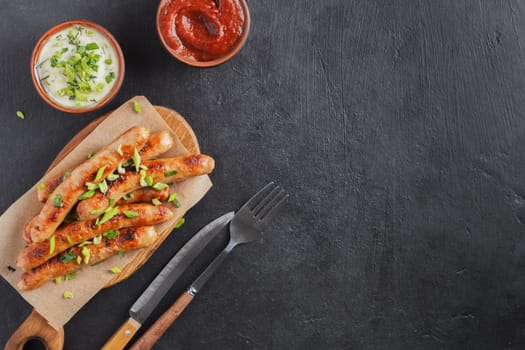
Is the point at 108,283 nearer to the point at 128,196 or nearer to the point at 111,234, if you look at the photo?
the point at 111,234

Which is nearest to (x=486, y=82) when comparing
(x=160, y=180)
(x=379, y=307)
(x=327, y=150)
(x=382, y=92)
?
(x=382, y=92)

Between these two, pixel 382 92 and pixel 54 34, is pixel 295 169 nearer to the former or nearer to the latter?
pixel 382 92

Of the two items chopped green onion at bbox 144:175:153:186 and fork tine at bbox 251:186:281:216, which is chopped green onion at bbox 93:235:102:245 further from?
fork tine at bbox 251:186:281:216

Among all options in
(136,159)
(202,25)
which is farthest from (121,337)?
(202,25)

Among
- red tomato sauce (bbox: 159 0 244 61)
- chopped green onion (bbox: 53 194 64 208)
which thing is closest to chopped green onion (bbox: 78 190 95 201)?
chopped green onion (bbox: 53 194 64 208)

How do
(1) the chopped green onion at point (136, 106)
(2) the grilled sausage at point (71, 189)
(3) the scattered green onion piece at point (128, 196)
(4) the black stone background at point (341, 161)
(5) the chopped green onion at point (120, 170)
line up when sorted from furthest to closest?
(4) the black stone background at point (341, 161)
(1) the chopped green onion at point (136, 106)
(3) the scattered green onion piece at point (128, 196)
(5) the chopped green onion at point (120, 170)
(2) the grilled sausage at point (71, 189)

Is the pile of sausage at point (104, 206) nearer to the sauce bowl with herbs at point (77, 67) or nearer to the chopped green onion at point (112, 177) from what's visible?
the chopped green onion at point (112, 177)

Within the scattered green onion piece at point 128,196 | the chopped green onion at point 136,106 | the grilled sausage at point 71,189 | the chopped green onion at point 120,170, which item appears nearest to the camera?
the grilled sausage at point 71,189

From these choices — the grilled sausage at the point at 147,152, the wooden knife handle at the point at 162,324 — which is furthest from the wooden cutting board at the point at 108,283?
the wooden knife handle at the point at 162,324
